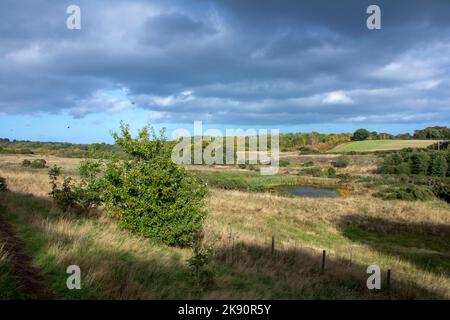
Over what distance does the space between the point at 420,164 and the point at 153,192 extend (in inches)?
3394

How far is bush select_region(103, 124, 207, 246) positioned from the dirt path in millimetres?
4405

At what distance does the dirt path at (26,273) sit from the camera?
24.2 ft

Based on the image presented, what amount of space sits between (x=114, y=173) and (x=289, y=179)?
65.5m

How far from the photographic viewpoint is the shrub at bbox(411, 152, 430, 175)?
86000 mm

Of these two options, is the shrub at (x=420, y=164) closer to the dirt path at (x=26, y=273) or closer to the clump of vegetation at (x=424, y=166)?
the clump of vegetation at (x=424, y=166)

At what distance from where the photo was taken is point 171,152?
601 inches

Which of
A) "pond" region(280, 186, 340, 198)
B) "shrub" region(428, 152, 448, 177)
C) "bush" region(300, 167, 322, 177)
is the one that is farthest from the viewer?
"bush" region(300, 167, 322, 177)

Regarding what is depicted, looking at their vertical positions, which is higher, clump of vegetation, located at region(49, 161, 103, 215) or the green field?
the green field

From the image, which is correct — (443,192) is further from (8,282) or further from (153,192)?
(8,282)

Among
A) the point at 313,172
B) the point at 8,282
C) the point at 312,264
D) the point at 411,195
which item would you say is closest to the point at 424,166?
the point at 313,172

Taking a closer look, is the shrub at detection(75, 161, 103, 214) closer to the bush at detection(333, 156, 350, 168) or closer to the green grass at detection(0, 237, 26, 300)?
the green grass at detection(0, 237, 26, 300)

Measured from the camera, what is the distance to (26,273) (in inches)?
324

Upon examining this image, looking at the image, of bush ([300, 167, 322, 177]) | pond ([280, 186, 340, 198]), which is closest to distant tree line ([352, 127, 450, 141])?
bush ([300, 167, 322, 177])

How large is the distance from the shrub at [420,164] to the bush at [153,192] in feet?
274
